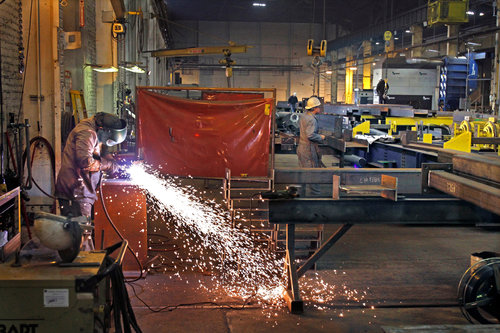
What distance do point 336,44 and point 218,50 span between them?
1636 centimetres

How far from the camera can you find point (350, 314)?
15.1ft

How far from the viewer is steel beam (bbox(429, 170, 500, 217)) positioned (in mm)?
3312

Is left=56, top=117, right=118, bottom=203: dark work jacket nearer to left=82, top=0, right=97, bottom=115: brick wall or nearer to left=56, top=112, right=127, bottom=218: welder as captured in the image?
left=56, top=112, right=127, bottom=218: welder

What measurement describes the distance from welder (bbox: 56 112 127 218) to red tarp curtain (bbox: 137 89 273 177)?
2478 millimetres

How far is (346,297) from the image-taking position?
5008 mm

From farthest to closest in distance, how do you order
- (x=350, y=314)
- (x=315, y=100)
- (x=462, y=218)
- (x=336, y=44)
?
(x=336, y=44)
(x=315, y=100)
(x=350, y=314)
(x=462, y=218)

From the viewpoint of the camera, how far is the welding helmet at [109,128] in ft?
17.7

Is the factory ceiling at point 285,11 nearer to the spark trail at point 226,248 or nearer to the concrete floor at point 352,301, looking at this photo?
the spark trail at point 226,248

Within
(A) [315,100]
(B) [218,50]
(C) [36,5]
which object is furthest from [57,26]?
(B) [218,50]

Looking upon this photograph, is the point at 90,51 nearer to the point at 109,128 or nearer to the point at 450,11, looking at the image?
the point at 109,128

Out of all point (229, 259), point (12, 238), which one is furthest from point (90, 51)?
point (12, 238)

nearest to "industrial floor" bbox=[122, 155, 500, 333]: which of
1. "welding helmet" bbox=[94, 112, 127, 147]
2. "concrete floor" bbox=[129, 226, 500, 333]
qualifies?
"concrete floor" bbox=[129, 226, 500, 333]

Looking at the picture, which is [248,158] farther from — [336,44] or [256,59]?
[256,59]

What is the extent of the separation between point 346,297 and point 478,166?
1914 millimetres
